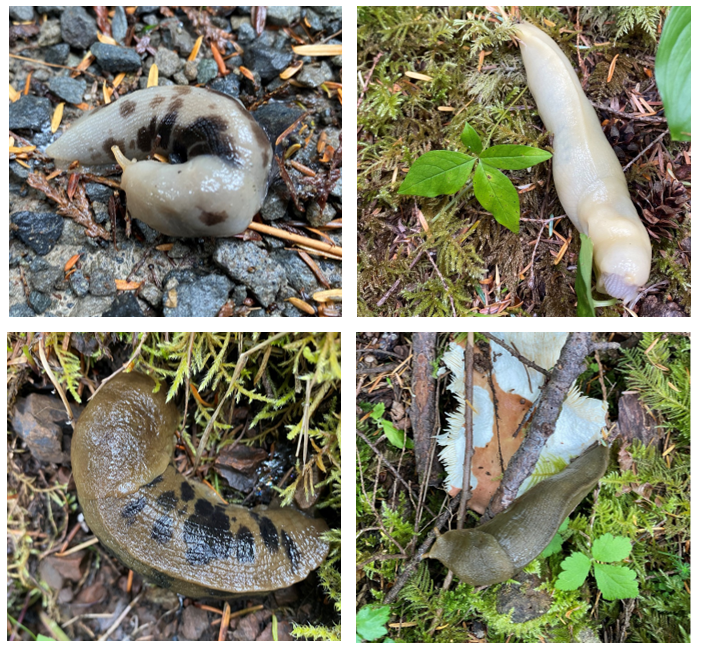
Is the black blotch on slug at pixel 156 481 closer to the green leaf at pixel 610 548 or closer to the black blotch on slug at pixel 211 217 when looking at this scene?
the black blotch on slug at pixel 211 217

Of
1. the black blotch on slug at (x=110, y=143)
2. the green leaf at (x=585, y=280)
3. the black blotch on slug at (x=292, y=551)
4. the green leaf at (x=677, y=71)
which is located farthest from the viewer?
the black blotch on slug at (x=110, y=143)

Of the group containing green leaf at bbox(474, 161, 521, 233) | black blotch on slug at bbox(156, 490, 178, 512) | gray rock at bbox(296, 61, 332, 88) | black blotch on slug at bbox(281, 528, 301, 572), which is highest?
gray rock at bbox(296, 61, 332, 88)

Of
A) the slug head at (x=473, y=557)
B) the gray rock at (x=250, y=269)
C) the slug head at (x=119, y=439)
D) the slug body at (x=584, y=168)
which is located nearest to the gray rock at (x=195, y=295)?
the gray rock at (x=250, y=269)

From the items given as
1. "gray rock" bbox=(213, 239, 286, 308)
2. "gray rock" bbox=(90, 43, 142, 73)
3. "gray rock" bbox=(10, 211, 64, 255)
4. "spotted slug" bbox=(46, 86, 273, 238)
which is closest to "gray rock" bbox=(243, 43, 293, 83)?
"spotted slug" bbox=(46, 86, 273, 238)

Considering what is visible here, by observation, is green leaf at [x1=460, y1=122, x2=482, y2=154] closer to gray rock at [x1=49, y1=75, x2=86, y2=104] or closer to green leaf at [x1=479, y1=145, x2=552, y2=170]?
green leaf at [x1=479, y1=145, x2=552, y2=170]

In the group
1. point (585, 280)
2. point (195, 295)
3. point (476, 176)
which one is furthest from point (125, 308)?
point (585, 280)

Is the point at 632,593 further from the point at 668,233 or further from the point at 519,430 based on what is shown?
the point at 668,233

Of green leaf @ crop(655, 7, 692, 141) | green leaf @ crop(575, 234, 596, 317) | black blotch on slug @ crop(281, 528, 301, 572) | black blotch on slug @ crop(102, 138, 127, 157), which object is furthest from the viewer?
black blotch on slug @ crop(102, 138, 127, 157)
